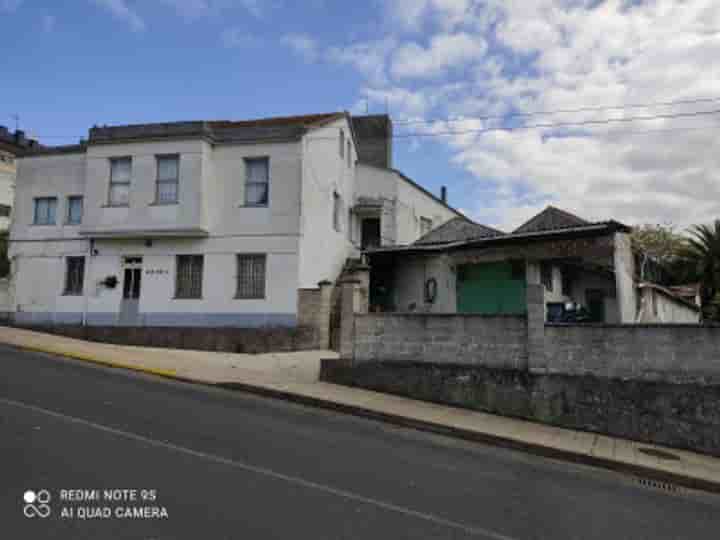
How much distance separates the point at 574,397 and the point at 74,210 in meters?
19.1

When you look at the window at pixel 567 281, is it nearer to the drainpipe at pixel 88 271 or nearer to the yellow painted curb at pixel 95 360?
the yellow painted curb at pixel 95 360

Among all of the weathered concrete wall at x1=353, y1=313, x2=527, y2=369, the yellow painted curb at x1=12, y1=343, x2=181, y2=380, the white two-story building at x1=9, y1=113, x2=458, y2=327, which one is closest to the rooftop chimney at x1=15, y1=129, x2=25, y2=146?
the white two-story building at x1=9, y1=113, x2=458, y2=327

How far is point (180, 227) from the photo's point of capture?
1736cm

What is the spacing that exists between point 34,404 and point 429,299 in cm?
1257

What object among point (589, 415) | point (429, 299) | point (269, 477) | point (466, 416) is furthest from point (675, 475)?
point (429, 299)

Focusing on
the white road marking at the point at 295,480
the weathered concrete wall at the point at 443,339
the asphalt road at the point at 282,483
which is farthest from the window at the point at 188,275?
the white road marking at the point at 295,480

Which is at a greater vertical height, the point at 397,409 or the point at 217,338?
the point at 217,338

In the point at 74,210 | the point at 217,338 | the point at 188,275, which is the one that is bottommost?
the point at 217,338

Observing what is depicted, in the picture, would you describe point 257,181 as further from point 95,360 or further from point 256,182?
point 95,360

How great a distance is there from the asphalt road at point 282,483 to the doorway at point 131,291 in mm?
9661

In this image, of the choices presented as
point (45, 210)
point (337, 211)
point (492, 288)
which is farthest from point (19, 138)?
point (492, 288)

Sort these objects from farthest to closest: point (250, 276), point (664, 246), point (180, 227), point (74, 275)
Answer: point (664, 246) → point (74, 275) → point (250, 276) → point (180, 227)

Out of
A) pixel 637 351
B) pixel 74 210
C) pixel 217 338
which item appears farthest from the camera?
pixel 74 210

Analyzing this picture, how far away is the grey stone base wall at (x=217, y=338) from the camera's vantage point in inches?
651
